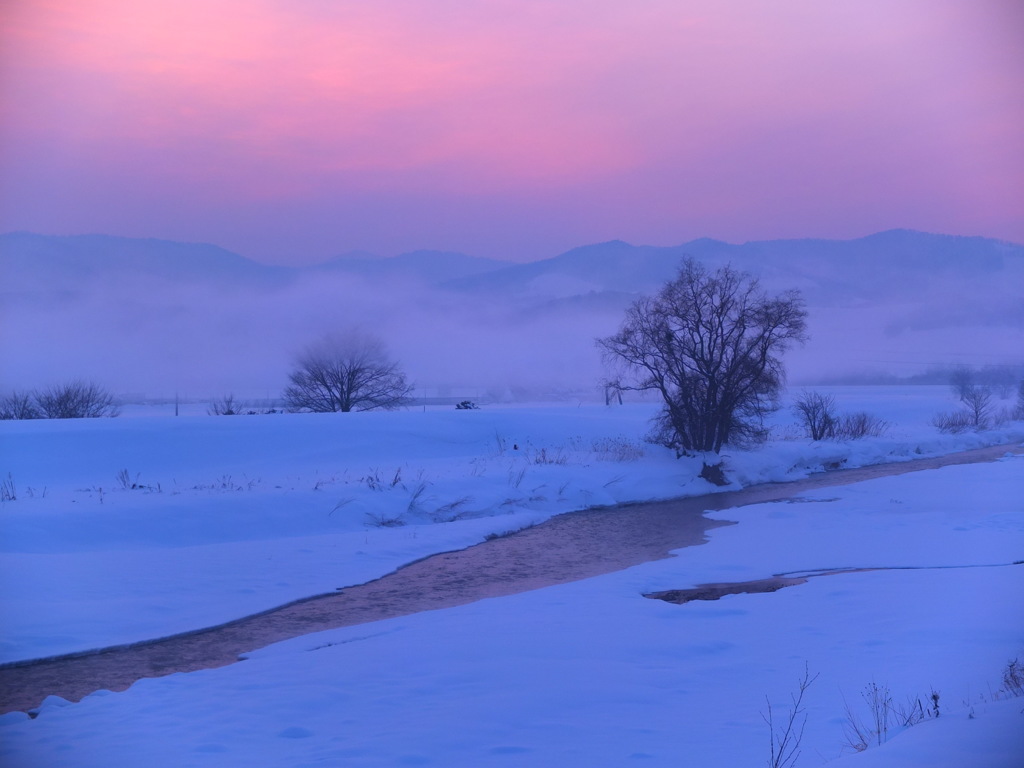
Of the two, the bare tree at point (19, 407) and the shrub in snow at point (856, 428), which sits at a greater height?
the bare tree at point (19, 407)

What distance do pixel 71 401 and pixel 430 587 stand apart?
41.0 m

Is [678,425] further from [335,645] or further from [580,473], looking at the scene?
[335,645]

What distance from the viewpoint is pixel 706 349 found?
1361 inches

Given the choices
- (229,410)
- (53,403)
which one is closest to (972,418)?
(229,410)

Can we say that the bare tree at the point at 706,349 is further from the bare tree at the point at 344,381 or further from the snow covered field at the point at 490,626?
the bare tree at the point at 344,381

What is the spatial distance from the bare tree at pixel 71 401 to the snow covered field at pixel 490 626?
2208 centimetres

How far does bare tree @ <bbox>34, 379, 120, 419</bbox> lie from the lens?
4750 centimetres

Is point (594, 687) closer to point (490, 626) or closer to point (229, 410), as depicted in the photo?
point (490, 626)

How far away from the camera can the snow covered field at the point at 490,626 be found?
6984 mm

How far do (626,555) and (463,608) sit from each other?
20.4 ft

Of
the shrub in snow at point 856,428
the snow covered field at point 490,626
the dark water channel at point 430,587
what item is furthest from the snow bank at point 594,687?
the shrub in snow at point 856,428

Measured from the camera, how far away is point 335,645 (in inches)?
416

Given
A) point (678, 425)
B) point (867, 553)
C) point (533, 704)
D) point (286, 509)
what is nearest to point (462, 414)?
point (678, 425)

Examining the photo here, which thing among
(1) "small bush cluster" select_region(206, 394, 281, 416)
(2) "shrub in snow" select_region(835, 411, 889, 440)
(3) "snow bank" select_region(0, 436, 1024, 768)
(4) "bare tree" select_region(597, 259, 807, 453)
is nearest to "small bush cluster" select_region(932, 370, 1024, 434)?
(2) "shrub in snow" select_region(835, 411, 889, 440)
